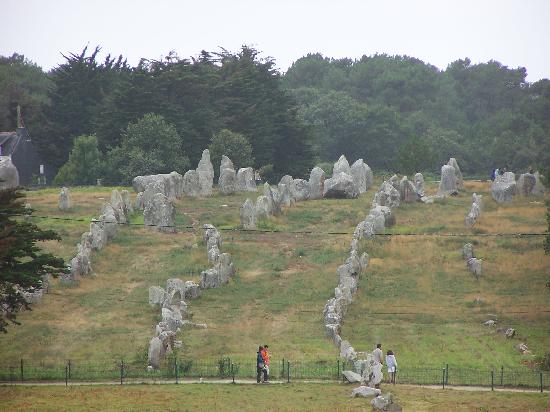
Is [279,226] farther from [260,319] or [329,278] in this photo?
[260,319]

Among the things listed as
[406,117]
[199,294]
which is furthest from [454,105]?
[199,294]

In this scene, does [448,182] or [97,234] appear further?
[448,182]

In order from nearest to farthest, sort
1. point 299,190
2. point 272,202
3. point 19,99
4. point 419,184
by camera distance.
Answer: point 272,202
point 299,190
point 419,184
point 19,99

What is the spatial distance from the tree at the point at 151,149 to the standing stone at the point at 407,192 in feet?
60.9

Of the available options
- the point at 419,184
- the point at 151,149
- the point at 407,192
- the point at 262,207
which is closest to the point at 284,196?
the point at 262,207

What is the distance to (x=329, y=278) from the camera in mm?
71250

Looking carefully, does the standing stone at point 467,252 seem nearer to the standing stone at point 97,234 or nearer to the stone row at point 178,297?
the stone row at point 178,297

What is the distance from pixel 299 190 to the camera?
98.6 metres

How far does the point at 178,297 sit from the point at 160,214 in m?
18.6

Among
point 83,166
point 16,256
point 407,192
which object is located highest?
point 83,166

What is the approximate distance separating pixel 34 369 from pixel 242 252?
78.1 feet

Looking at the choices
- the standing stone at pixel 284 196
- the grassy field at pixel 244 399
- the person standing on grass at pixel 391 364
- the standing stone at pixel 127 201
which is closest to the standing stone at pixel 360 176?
the standing stone at pixel 284 196

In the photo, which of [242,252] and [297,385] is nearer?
[297,385]

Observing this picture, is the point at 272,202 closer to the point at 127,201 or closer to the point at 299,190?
the point at 127,201
